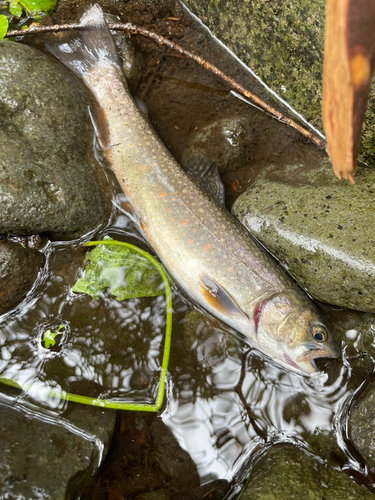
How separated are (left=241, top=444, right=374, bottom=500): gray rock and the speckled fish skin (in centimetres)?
72

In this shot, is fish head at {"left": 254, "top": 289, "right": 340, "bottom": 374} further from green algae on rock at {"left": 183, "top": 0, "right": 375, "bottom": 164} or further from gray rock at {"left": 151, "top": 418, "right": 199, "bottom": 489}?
green algae on rock at {"left": 183, "top": 0, "right": 375, "bottom": 164}

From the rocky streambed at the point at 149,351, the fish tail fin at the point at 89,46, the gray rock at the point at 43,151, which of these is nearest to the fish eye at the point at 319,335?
the rocky streambed at the point at 149,351

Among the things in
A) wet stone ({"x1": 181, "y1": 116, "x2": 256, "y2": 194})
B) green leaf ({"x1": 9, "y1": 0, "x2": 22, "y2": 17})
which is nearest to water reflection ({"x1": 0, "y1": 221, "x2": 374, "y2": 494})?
A: wet stone ({"x1": 181, "y1": 116, "x2": 256, "y2": 194})

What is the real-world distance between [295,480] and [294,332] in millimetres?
1117

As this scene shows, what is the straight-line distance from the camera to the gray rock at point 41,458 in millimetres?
2732

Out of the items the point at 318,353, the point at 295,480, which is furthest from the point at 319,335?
the point at 295,480

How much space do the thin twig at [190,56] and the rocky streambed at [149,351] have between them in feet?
0.74

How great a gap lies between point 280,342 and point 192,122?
269 cm

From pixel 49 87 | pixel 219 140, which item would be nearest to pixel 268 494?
pixel 219 140

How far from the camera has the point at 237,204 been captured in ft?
13.3

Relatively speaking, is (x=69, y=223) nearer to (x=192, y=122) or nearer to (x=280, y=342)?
(x=192, y=122)

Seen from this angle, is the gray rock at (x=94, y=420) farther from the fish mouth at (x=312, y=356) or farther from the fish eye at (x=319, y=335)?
the fish eye at (x=319, y=335)

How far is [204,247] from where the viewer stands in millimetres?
3656

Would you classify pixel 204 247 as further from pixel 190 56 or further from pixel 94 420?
pixel 190 56
